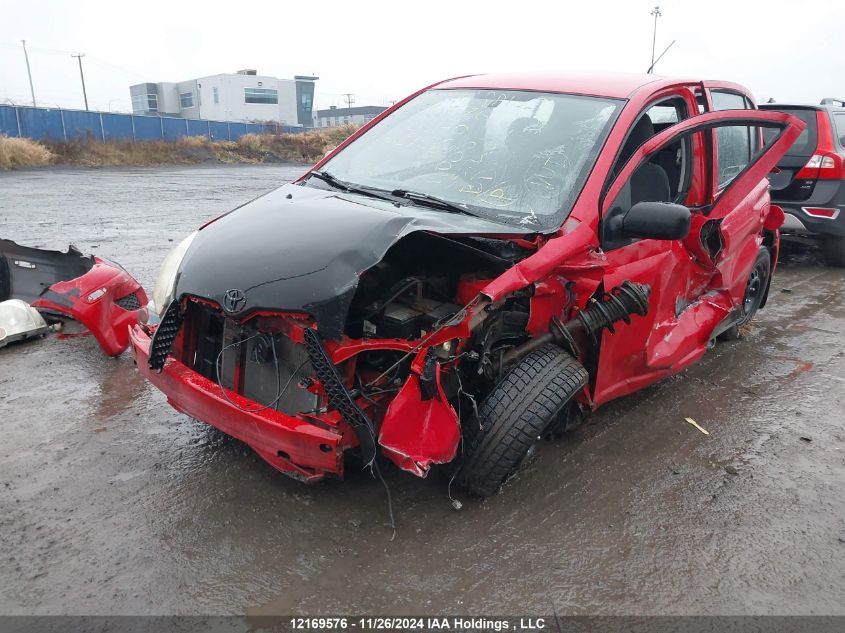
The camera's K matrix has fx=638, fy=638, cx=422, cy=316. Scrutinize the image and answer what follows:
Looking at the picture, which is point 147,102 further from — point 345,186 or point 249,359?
point 249,359

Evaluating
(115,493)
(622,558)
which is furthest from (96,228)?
(622,558)

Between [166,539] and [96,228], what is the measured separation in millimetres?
8404

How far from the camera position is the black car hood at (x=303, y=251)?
248 cm

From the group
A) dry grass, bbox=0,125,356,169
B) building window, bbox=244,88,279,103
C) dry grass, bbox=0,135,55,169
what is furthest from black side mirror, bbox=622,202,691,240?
building window, bbox=244,88,279,103

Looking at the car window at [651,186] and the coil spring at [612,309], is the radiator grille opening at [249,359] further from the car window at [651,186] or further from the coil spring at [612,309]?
the car window at [651,186]

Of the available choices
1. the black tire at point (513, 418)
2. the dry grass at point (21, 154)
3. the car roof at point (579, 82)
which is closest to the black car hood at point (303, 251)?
the black tire at point (513, 418)

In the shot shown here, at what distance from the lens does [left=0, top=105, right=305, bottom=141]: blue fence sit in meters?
29.6

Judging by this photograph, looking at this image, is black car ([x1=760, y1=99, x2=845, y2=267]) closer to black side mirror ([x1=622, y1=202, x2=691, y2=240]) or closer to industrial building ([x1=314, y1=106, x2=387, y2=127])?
black side mirror ([x1=622, y1=202, x2=691, y2=240])

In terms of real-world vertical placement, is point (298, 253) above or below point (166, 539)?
above

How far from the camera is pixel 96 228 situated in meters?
9.71

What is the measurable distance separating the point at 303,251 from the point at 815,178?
6655 millimetres

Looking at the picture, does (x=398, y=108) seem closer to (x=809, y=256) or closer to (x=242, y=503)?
(x=242, y=503)

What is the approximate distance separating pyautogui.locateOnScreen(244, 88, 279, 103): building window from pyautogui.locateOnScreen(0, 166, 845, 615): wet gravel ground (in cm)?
7204

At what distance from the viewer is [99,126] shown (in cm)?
3378
